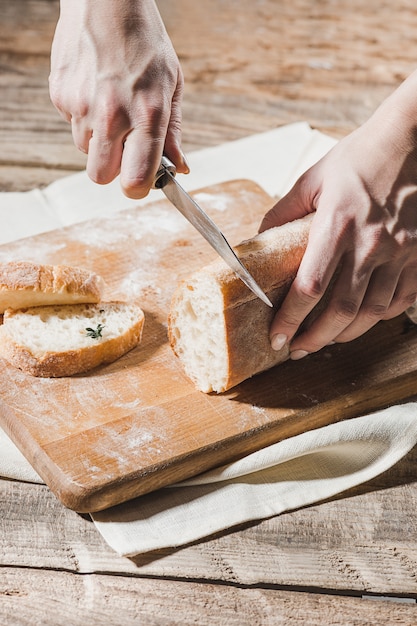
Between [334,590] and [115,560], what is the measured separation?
579 mm

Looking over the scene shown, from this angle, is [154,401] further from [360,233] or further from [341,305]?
[360,233]

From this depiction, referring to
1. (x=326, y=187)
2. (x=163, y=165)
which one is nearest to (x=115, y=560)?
(x=163, y=165)

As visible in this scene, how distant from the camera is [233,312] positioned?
252 centimetres

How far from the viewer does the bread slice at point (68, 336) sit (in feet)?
8.67

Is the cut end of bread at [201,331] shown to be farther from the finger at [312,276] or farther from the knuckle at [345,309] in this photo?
the knuckle at [345,309]

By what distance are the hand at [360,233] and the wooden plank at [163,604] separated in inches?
31.0

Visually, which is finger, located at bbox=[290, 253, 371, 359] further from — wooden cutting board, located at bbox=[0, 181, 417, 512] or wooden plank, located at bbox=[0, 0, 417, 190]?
wooden plank, located at bbox=[0, 0, 417, 190]

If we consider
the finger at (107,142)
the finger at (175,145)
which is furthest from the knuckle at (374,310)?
the finger at (107,142)

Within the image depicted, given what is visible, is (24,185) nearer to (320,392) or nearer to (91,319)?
(91,319)

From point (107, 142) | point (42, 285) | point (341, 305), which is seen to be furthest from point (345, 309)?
point (42, 285)

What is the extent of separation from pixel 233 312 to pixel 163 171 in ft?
1.50

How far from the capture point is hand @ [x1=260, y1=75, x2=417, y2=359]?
254cm

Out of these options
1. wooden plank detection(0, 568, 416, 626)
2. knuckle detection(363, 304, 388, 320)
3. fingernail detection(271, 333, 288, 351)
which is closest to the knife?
fingernail detection(271, 333, 288, 351)

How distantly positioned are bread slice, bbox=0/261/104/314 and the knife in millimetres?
476
